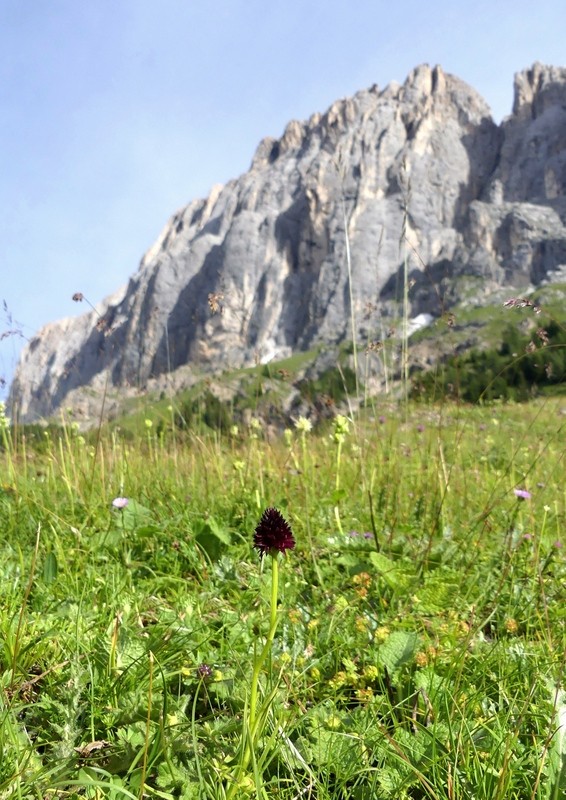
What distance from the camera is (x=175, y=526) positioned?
10.7ft

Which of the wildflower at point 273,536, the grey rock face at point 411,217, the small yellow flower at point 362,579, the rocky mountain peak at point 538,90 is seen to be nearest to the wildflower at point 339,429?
the small yellow flower at point 362,579

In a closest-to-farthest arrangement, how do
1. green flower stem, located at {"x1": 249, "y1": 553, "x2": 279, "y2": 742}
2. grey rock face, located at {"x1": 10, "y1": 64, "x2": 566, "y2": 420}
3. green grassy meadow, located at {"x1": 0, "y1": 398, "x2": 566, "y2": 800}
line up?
green flower stem, located at {"x1": 249, "y1": 553, "x2": 279, "y2": 742} < green grassy meadow, located at {"x1": 0, "y1": 398, "x2": 566, "y2": 800} < grey rock face, located at {"x1": 10, "y1": 64, "x2": 566, "y2": 420}

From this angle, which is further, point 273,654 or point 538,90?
point 538,90

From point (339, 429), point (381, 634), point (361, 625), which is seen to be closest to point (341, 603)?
point (361, 625)

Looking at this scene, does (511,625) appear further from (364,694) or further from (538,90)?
(538,90)

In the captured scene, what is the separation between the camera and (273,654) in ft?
6.36

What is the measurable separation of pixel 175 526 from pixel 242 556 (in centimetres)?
47

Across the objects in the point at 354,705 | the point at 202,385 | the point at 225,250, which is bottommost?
the point at 354,705

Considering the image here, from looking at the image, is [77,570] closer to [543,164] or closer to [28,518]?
[28,518]

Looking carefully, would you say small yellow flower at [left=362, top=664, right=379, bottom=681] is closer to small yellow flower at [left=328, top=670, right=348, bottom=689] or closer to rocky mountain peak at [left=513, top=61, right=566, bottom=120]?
small yellow flower at [left=328, top=670, right=348, bottom=689]

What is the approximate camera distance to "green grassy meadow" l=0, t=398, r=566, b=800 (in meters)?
1.42

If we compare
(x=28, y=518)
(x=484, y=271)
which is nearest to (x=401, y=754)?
(x=28, y=518)

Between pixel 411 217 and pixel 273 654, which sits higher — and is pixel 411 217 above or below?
above

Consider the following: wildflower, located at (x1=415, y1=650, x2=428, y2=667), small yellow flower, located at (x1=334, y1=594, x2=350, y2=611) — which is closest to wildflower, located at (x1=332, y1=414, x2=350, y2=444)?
small yellow flower, located at (x1=334, y1=594, x2=350, y2=611)
